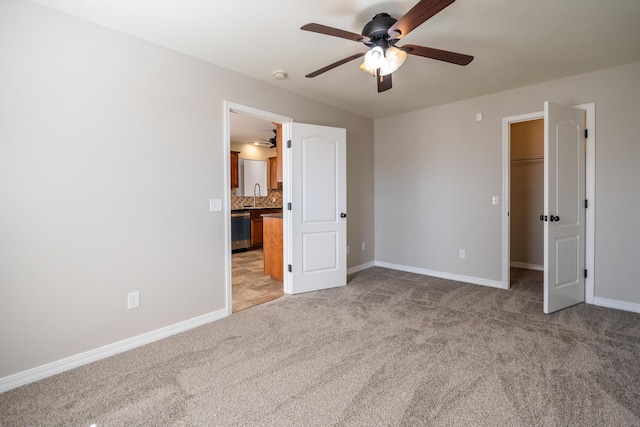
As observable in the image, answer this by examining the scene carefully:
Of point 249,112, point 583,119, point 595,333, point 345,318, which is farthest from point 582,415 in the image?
point 249,112

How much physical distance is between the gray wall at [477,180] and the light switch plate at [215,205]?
2.89 meters

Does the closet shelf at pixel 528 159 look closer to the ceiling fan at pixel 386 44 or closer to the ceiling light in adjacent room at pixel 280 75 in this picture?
the ceiling fan at pixel 386 44

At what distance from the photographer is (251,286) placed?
4023mm

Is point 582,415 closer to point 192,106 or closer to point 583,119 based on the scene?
point 583,119

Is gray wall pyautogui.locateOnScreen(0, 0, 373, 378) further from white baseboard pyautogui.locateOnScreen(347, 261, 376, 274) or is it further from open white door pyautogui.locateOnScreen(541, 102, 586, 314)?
open white door pyautogui.locateOnScreen(541, 102, 586, 314)

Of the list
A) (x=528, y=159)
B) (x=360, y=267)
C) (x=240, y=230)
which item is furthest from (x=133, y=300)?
(x=528, y=159)

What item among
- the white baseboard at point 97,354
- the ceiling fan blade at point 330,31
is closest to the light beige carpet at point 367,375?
the white baseboard at point 97,354

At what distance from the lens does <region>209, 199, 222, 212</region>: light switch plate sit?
2877 mm

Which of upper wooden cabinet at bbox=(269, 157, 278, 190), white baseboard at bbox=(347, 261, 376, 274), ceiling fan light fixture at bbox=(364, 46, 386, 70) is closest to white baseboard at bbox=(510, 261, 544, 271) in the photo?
white baseboard at bbox=(347, 261, 376, 274)

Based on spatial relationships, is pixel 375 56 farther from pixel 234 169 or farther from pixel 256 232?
pixel 234 169

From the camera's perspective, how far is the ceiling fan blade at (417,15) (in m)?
1.59

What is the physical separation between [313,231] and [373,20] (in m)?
2.36

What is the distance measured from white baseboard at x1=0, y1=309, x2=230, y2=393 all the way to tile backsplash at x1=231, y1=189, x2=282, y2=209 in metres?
4.67

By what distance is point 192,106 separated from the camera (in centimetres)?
272
